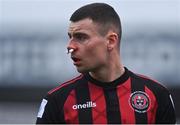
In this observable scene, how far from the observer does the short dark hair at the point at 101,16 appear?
3.01 metres

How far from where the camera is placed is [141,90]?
3.10 m

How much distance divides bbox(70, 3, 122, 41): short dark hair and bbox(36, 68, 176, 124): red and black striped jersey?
251 millimetres

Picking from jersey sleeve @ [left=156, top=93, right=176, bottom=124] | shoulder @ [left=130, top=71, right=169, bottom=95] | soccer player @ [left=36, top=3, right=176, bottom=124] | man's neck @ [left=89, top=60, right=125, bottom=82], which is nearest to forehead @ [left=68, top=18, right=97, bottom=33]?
soccer player @ [left=36, top=3, right=176, bottom=124]

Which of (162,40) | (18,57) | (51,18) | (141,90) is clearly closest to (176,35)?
(162,40)

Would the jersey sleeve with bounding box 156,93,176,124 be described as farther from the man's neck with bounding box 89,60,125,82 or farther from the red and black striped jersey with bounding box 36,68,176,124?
the man's neck with bounding box 89,60,125,82

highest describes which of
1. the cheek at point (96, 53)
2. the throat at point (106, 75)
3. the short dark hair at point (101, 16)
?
the short dark hair at point (101, 16)

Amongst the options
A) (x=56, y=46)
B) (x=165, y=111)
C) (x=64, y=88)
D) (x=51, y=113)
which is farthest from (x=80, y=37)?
(x=56, y=46)

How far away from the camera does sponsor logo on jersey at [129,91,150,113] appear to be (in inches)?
120

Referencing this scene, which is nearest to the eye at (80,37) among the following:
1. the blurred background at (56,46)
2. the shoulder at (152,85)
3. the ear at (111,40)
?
the ear at (111,40)

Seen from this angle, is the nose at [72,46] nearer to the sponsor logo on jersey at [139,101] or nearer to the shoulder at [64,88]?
the shoulder at [64,88]

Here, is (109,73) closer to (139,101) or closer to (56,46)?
(139,101)

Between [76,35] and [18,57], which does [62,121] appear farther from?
[18,57]

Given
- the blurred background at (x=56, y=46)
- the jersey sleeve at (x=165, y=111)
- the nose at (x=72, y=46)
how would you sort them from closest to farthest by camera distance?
the nose at (x=72, y=46) → the jersey sleeve at (x=165, y=111) → the blurred background at (x=56, y=46)

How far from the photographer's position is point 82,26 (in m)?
2.98
